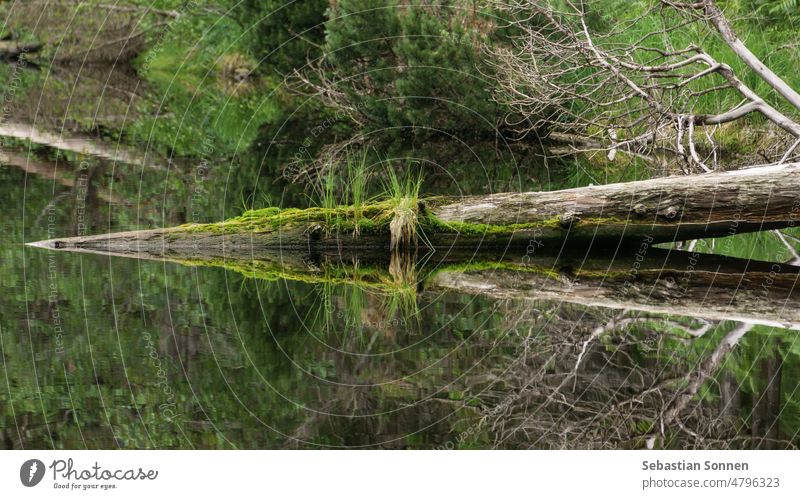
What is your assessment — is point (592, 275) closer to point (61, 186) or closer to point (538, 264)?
point (538, 264)

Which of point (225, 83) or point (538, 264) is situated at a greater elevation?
point (225, 83)

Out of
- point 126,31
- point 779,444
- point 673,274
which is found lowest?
point 779,444

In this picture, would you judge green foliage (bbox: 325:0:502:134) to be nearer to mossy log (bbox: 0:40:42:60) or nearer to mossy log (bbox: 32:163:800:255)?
mossy log (bbox: 32:163:800:255)

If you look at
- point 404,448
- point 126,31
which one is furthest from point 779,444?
point 126,31

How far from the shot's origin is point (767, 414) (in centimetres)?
536

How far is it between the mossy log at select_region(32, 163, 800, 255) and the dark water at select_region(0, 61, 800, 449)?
69cm

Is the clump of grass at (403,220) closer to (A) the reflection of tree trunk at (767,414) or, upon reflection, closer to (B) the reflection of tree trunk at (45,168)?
(B) the reflection of tree trunk at (45,168)

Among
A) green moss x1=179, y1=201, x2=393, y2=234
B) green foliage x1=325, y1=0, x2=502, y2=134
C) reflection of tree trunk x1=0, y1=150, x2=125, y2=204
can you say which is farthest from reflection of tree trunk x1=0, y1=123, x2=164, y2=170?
green moss x1=179, y1=201, x2=393, y2=234

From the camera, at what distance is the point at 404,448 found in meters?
4.79

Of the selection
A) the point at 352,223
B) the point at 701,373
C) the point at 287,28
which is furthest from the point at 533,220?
the point at 287,28

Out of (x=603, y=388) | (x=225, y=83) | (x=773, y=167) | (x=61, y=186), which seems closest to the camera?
(x=603, y=388)

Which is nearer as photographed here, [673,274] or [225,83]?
[673,274]

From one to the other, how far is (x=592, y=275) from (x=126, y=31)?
2103 cm

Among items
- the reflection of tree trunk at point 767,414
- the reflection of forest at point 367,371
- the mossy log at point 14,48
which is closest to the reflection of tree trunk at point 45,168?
the reflection of forest at point 367,371
